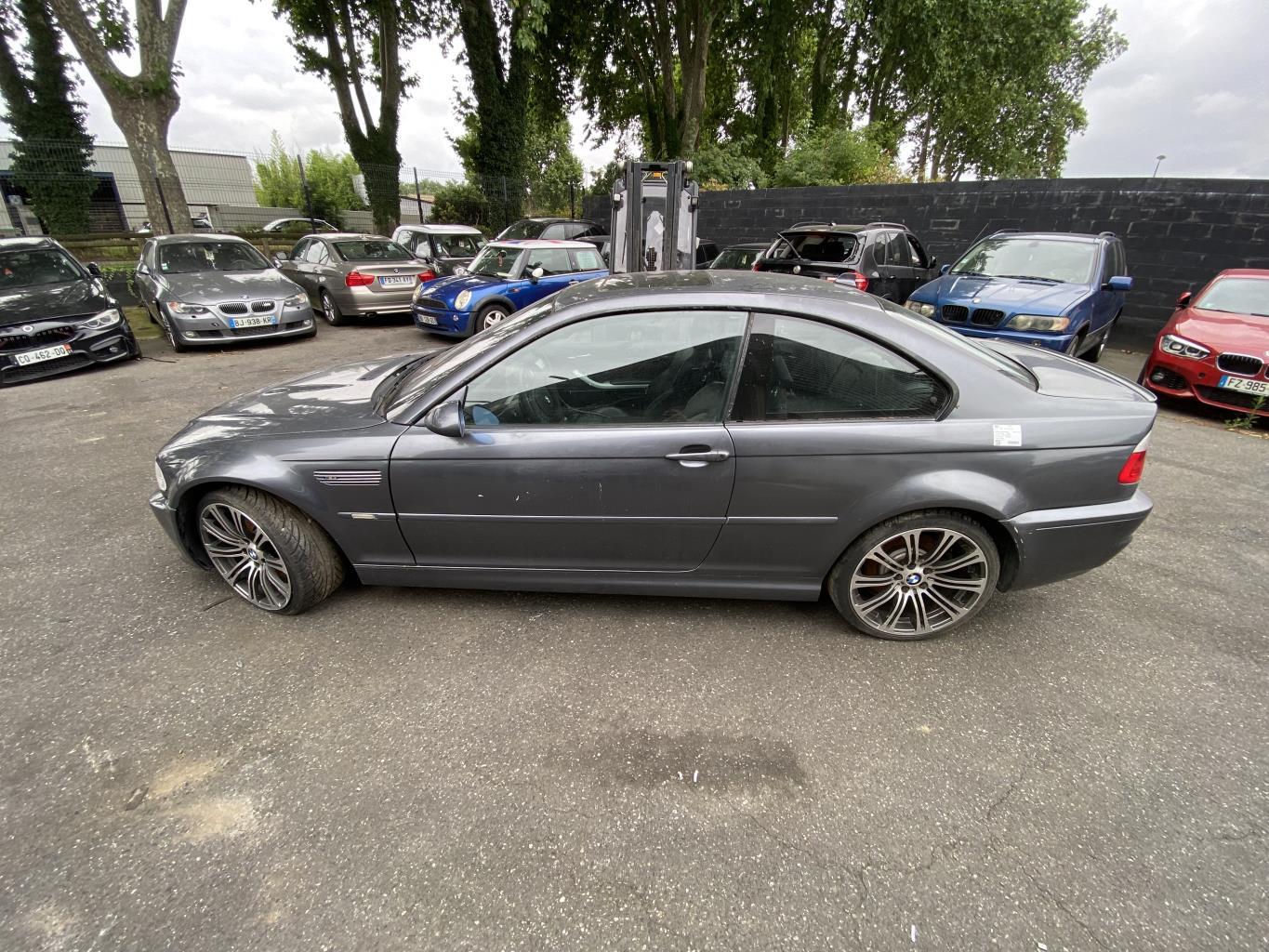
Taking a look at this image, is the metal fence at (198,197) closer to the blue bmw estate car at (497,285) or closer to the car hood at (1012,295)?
the blue bmw estate car at (497,285)

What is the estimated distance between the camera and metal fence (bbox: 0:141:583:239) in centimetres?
1272

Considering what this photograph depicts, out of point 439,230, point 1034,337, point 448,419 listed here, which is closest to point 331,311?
point 439,230

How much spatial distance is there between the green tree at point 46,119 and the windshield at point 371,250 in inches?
357

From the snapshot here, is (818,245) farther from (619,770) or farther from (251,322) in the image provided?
(619,770)

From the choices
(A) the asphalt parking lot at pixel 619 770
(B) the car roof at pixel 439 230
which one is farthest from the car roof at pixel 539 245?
(A) the asphalt parking lot at pixel 619 770

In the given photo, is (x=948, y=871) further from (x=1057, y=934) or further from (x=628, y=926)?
(x=628, y=926)

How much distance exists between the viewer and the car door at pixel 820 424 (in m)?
2.29

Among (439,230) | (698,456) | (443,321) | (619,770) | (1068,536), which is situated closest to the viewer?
(619,770)

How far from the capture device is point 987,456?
90.4 inches

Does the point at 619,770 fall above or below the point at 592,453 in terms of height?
below

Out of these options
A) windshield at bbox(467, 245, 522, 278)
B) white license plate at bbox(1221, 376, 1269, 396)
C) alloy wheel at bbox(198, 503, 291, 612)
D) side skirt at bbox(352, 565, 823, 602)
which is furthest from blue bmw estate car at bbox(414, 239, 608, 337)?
white license plate at bbox(1221, 376, 1269, 396)

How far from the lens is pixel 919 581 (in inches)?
99.3

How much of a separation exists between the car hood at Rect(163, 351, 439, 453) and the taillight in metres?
3.08

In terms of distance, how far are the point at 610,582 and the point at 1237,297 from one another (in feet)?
25.1
